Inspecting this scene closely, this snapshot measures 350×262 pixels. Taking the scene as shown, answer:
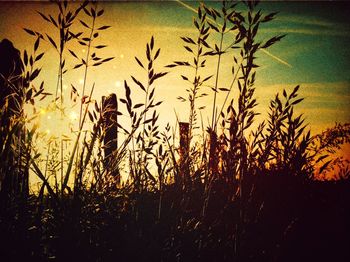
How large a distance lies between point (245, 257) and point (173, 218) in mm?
502

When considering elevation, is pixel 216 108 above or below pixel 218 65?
below

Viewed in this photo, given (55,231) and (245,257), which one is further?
(245,257)

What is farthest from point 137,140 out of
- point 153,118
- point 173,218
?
point 173,218

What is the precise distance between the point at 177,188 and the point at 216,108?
683 millimetres

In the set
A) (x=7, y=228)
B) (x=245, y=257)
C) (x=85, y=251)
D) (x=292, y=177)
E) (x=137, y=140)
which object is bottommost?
(x=245, y=257)

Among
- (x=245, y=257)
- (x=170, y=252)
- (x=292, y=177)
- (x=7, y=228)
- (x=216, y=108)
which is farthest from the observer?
(x=292, y=177)

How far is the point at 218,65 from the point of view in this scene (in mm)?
2438

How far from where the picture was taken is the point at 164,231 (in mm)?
1870

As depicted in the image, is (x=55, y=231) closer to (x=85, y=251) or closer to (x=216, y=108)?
(x=85, y=251)

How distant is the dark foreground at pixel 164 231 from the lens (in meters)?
1.48

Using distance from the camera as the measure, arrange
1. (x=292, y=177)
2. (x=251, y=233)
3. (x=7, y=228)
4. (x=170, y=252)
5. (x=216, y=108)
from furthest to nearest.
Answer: (x=292, y=177) < (x=216, y=108) < (x=251, y=233) < (x=170, y=252) < (x=7, y=228)

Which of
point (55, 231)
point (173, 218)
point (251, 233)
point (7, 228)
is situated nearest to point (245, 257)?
point (251, 233)

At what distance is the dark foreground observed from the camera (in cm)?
148

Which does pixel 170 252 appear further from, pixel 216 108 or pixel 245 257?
pixel 216 108
